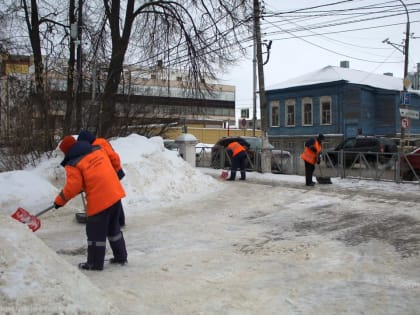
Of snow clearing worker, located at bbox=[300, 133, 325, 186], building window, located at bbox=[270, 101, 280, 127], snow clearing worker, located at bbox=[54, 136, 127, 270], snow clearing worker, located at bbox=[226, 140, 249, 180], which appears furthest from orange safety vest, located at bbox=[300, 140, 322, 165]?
building window, located at bbox=[270, 101, 280, 127]

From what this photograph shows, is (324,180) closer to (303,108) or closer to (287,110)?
(303,108)

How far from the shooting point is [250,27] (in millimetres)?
17062

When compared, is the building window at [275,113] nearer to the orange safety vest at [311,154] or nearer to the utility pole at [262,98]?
the utility pole at [262,98]

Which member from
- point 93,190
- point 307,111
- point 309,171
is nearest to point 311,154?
point 309,171

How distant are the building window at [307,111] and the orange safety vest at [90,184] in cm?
3404

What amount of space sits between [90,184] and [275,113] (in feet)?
121

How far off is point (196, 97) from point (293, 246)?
11.7 meters

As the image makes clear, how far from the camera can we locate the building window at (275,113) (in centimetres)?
4084

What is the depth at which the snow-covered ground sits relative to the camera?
3.92 m

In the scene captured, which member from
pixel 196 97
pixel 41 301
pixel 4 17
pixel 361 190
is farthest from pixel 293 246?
pixel 4 17

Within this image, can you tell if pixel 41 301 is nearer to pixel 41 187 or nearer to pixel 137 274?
pixel 137 274

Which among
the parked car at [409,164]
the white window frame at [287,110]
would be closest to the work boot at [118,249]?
the parked car at [409,164]

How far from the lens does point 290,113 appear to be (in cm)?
3991

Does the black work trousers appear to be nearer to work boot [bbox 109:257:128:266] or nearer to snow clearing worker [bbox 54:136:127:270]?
work boot [bbox 109:257:128:266]
